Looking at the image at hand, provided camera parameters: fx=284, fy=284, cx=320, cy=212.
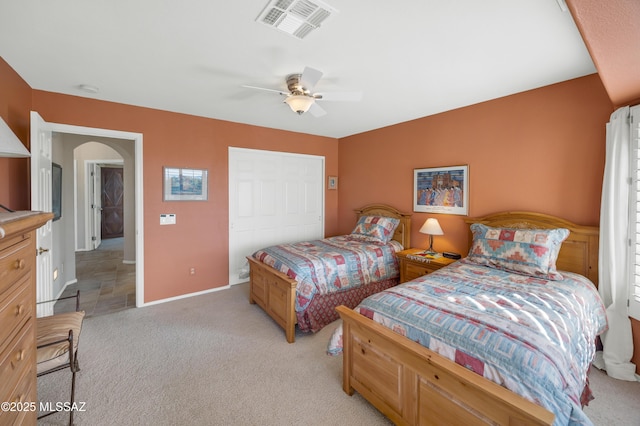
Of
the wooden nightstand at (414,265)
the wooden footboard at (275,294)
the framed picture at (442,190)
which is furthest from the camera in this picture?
the framed picture at (442,190)

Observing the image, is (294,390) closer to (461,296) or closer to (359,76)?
(461,296)

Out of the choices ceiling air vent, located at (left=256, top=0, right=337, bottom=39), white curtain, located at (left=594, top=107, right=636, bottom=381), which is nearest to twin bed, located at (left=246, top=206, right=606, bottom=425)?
white curtain, located at (left=594, top=107, right=636, bottom=381)

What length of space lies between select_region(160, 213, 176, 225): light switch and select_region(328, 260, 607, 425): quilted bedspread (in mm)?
2899

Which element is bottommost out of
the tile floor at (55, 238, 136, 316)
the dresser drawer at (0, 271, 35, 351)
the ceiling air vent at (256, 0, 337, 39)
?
the tile floor at (55, 238, 136, 316)

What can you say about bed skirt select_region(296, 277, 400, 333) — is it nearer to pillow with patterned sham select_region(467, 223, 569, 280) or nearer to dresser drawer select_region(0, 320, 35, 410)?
pillow with patterned sham select_region(467, 223, 569, 280)

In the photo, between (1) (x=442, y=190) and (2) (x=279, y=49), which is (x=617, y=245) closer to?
(1) (x=442, y=190)

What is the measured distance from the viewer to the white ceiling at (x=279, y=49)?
1.76 metres

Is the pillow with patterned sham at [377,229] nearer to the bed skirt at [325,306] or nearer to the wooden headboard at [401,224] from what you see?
the wooden headboard at [401,224]

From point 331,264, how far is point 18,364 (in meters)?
2.54

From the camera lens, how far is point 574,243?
2.73m

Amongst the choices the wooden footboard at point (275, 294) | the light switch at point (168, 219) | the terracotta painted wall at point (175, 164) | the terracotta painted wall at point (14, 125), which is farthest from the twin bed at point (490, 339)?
the terracotta painted wall at point (14, 125)

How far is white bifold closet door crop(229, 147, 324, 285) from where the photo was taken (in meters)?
4.54

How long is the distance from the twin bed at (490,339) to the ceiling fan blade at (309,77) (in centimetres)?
181

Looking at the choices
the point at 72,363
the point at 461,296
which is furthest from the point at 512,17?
the point at 72,363
